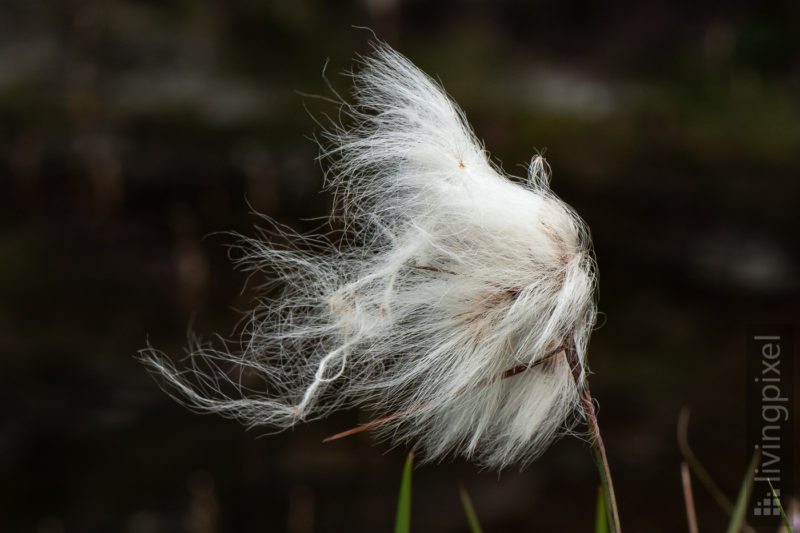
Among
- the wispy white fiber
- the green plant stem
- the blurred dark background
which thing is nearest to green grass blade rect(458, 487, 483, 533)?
the wispy white fiber

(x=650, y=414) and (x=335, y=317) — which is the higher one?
(x=650, y=414)

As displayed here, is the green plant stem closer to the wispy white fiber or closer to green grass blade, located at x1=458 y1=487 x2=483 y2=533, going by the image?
the wispy white fiber

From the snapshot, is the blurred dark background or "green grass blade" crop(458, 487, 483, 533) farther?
the blurred dark background

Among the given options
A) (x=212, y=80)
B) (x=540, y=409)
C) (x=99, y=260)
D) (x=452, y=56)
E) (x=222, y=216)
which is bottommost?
(x=540, y=409)

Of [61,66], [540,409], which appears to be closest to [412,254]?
[540,409]

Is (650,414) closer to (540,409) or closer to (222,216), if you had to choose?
(222,216)

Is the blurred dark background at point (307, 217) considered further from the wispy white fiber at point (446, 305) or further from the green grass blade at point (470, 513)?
the wispy white fiber at point (446, 305)

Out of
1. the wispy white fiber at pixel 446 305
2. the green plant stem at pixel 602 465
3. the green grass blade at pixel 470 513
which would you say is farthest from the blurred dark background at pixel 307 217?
the green plant stem at pixel 602 465
